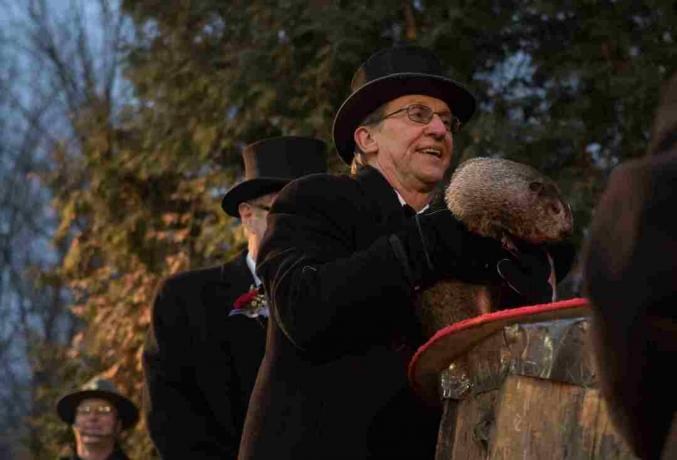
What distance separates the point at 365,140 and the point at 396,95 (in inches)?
5.5

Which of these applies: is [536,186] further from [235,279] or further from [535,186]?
[235,279]

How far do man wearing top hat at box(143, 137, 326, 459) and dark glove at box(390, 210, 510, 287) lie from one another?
2.27 meters

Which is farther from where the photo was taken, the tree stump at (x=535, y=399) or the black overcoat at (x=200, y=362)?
the black overcoat at (x=200, y=362)

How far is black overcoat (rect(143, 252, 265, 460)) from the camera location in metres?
5.23

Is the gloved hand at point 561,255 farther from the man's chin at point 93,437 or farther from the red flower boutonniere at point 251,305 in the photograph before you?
the man's chin at point 93,437

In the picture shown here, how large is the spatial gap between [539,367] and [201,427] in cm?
322

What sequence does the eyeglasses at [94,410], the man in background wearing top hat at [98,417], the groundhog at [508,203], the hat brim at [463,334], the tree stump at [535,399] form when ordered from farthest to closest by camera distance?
1. the eyeglasses at [94,410]
2. the man in background wearing top hat at [98,417]
3. the groundhog at [508,203]
4. the hat brim at [463,334]
5. the tree stump at [535,399]

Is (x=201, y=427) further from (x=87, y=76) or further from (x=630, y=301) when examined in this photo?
(x=87, y=76)

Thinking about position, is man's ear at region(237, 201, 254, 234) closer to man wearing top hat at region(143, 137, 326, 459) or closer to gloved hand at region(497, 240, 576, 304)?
man wearing top hat at region(143, 137, 326, 459)

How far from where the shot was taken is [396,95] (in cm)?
354

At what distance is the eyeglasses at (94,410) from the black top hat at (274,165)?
6.66ft

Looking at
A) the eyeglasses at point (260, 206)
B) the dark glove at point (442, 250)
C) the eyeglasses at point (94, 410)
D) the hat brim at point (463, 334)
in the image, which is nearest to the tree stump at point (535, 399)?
the hat brim at point (463, 334)

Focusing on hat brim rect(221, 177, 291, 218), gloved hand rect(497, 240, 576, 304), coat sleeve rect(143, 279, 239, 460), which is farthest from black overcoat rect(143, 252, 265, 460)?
gloved hand rect(497, 240, 576, 304)

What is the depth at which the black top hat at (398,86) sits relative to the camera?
3531 mm
